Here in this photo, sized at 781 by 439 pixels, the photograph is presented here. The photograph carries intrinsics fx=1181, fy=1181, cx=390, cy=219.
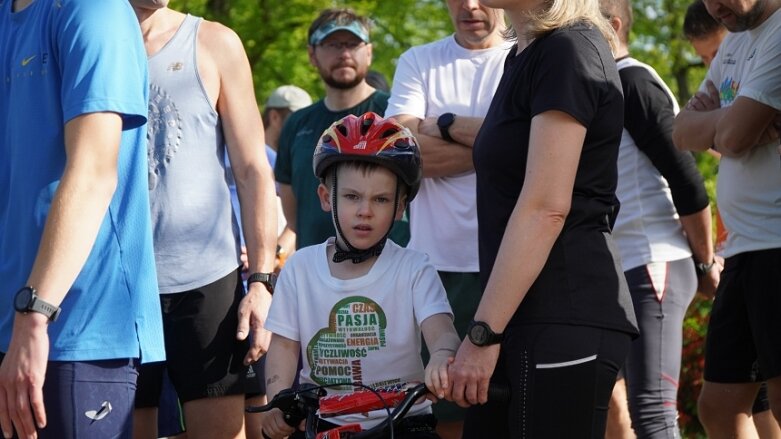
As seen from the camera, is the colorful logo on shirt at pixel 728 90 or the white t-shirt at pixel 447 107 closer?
the white t-shirt at pixel 447 107

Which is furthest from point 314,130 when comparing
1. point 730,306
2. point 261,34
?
point 261,34

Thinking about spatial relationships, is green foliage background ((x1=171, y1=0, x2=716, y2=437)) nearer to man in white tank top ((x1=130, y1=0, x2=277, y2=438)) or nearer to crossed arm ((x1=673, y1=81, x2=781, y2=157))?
crossed arm ((x1=673, y1=81, x2=781, y2=157))

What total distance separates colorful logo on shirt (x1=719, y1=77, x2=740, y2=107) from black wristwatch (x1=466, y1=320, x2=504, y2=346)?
2.37 meters

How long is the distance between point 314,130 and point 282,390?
3.57 metres

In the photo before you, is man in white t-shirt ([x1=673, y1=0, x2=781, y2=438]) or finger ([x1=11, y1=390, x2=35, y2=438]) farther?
man in white t-shirt ([x1=673, y1=0, x2=781, y2=438])

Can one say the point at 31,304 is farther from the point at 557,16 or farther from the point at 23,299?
the point at 557,16

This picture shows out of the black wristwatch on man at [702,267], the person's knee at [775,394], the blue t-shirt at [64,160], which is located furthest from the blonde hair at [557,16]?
the black wristwatch on man at [702,267]

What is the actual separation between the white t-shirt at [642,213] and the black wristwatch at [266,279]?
2.10 m

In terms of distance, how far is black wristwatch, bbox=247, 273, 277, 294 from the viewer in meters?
4.86

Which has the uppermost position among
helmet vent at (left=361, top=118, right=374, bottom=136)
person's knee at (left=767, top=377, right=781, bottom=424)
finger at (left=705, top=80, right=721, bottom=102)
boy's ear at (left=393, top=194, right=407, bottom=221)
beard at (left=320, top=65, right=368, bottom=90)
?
beard at (left=320, top=65, right=368, bottom=90)

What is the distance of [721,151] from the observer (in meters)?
5.34

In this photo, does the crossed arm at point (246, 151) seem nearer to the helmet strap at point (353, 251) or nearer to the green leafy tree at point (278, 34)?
the helmet strap at point (353, 251)

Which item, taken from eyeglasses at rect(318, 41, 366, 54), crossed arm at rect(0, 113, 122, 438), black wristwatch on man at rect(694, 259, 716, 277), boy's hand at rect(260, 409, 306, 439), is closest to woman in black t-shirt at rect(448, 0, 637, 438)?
boy's hand at rect(260, 409, 306, 439)

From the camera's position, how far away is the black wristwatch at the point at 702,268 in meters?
6.47
